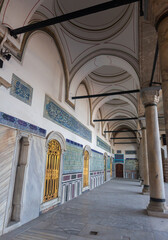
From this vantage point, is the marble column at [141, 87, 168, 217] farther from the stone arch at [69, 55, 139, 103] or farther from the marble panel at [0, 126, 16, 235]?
the marble panel at [0, 126, 16, 235]

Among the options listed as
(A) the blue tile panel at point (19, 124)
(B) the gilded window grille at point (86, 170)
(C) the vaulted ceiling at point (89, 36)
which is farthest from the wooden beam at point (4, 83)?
(B) the gilded window grille at point (86, 170)

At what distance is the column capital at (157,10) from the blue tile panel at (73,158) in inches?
177

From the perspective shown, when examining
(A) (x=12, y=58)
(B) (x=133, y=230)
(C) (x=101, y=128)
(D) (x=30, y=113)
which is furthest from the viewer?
(C) (x=101, y=128)

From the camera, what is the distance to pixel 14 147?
Answer: 10.8 ft

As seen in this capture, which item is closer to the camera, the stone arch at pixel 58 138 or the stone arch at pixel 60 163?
the stone arch at pixel 60 163

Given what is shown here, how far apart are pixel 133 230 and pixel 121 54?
516 cm

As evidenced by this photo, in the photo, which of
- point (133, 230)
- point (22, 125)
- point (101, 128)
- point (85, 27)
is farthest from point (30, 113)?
point (101, 128)

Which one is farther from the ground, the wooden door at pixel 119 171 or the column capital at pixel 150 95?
A: the column capital at pixel 150 95

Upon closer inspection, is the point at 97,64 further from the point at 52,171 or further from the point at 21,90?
the point at 52,171

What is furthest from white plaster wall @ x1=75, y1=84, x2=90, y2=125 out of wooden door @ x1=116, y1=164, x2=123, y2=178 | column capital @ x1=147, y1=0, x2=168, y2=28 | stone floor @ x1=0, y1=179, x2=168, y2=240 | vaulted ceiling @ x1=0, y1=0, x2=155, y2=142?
wooden door @ x1=116, y1=164, x2=123, y2=178

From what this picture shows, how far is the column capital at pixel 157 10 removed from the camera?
1.83m

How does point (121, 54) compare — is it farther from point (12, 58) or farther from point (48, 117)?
point (12, 58)

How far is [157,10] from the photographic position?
189 centimetres

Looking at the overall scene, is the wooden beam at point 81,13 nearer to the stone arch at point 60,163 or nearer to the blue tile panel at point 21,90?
the blue tile panel at point 21,90
